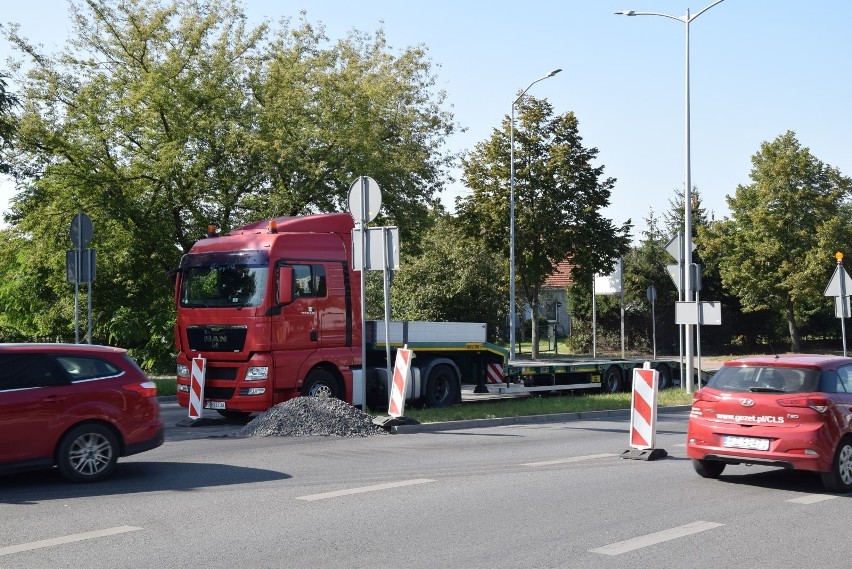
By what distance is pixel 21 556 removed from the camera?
691 cm

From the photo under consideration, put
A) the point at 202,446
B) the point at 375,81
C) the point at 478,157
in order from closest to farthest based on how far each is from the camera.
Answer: the point at 202,446, the point at 375,81, the point at 478,157

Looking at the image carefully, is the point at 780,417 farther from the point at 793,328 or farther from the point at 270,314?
the point at 793,328

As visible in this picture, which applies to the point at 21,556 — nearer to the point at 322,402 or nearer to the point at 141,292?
the point at 322,402

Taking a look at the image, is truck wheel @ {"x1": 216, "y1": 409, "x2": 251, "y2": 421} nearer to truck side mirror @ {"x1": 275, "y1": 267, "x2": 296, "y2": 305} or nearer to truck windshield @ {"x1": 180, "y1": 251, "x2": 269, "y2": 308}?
truck windshield @ {"x1": 180, "y1": 251, "x2": 269, "y2": 308}

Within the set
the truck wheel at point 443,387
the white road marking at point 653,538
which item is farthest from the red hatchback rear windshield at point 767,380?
the truck wheel at point 443,387

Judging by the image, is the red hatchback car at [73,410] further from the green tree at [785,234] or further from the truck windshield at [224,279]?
the green tree at [785,234]

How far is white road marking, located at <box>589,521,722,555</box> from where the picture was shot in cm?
717

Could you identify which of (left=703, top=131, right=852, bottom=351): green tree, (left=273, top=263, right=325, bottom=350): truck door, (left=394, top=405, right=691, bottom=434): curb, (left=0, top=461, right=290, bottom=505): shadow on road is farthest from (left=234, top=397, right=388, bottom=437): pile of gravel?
(left=703, top=131, right=852, bottom=351): green tree

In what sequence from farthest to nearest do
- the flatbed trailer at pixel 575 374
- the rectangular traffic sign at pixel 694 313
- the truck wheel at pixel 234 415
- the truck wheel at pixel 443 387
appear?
the rectangular traffic sign at pixel 694 313 < the flatbed trailer at pixel 575 374 < the truck wheel at pixel 443 387 < the truck wheel at pixel 234 415

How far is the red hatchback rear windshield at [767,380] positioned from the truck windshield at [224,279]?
7864mm

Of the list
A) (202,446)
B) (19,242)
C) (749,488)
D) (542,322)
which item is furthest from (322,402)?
(542,322)

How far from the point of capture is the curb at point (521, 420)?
1519 centimetres

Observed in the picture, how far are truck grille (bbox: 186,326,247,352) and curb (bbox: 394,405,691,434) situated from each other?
3055mm

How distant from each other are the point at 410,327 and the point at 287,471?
7.74 metres
